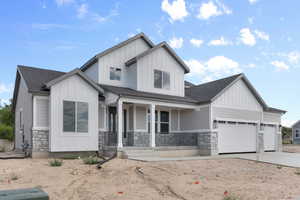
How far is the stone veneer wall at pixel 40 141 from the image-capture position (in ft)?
42.4

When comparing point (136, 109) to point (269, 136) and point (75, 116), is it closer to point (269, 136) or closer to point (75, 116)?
point (75, 116)

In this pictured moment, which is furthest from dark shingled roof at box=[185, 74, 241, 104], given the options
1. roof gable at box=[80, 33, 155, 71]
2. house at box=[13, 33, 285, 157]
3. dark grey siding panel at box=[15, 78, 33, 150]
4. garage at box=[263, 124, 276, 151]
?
dark grey siding panel at box=[15, 78, 33, 150]

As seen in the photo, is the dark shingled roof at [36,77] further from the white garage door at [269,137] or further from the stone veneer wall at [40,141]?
the white garage door at [269,137]

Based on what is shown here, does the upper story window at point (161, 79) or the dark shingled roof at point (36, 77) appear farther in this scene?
the upper story window at point (161, 79)

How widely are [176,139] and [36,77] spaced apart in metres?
8.99

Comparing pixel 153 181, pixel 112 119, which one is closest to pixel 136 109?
pixel 112 119

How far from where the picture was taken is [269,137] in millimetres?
20672

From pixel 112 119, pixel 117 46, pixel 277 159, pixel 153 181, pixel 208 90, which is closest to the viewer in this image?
pixel 153 181

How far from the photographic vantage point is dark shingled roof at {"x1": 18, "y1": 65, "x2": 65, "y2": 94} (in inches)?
528

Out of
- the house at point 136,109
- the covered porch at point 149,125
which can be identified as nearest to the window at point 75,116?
the house at point 136,109

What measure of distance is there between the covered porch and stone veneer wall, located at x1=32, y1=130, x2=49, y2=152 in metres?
2.73

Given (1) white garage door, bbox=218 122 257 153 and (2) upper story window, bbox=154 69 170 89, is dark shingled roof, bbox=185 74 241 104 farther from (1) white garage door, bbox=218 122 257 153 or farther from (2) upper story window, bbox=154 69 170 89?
(2) upper story window, bbox=154 69 170 89

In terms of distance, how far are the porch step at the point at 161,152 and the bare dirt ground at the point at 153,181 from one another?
2914mm

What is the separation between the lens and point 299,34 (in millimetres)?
14234
